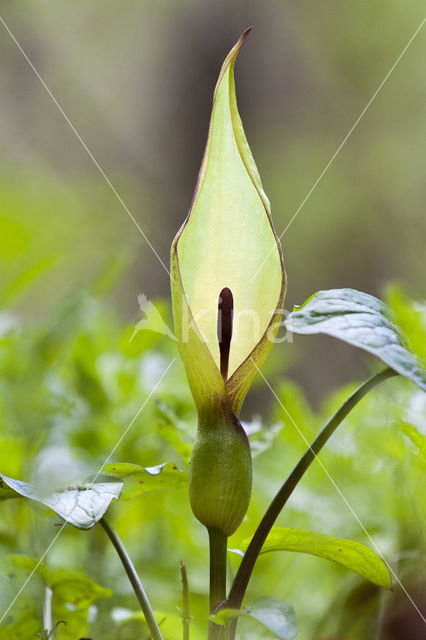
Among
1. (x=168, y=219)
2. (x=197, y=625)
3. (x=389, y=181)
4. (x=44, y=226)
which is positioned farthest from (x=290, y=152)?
(x=197, y=625)

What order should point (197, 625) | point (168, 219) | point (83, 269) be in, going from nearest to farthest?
point (197, 625) → point (83, 269) → point (168, 219)

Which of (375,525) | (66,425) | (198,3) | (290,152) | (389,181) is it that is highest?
(198,3)

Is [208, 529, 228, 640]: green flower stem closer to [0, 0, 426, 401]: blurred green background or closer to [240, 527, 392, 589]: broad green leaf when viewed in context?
[240, 527, 392, 589]: broad green leaf

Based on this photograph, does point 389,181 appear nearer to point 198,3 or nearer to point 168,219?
point 168,219

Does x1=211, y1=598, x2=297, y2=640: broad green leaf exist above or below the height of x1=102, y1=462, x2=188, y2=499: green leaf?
below

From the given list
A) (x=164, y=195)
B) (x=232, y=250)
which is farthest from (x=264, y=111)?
(x=232, y=250)

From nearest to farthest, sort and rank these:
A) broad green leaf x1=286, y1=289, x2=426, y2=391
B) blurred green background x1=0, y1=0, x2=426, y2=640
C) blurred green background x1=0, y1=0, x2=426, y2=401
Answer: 1. broad green leaf x1=286, y1=289, x2=426, y2=391
2. blurred green background x1=0, y1=0, x2=426, y2=640
3. blurred green background x1=0, y1=0, x2=426, y2=401

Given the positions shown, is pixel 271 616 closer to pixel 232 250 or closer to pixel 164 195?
pixel 232 250

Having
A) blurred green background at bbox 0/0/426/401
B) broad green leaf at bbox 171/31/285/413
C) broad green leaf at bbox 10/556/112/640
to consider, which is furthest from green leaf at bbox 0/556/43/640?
blurred green background at bbox 0/0/426/401
